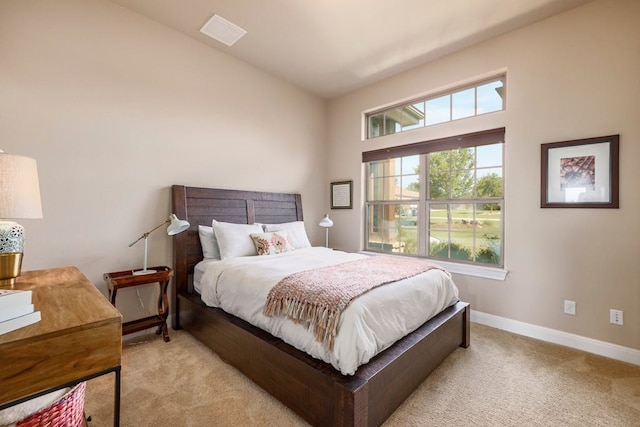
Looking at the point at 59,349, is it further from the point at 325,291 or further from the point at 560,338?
the point at 560,338

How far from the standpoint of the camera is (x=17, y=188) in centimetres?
138

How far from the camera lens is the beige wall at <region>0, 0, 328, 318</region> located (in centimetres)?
214

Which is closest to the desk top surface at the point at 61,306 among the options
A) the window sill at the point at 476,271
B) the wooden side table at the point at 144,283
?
the wooden side table at the point at 144,283

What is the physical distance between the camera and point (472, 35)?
2.83 meters

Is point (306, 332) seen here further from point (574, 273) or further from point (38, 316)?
point (574, 273)

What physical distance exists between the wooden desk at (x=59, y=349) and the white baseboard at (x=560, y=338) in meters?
3.13

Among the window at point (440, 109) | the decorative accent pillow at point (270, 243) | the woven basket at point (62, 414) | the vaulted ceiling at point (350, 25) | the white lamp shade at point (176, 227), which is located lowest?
the woven basket at point (62, 414)

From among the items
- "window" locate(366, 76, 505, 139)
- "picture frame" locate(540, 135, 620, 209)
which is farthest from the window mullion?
"picture frame" locate(540, 135, 620, 209)

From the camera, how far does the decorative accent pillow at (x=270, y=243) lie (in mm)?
2891

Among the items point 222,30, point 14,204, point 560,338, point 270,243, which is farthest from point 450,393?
point 222,30

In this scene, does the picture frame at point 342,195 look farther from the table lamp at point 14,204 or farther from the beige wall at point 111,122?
the table lamp at point 14,204

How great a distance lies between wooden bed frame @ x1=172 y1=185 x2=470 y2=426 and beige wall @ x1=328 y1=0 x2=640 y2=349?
87 centimetres

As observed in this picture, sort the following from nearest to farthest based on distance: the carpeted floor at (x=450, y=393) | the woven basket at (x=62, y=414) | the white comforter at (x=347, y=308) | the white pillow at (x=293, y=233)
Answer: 1. the woven basket at (x=62, y=414)
2. the white comforter at (x=347, y=308)
3. the carpeted floor at (x=450, y=393)
4. the white pillow at (x=293, y=233)

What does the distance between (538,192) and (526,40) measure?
1455 millimetres
